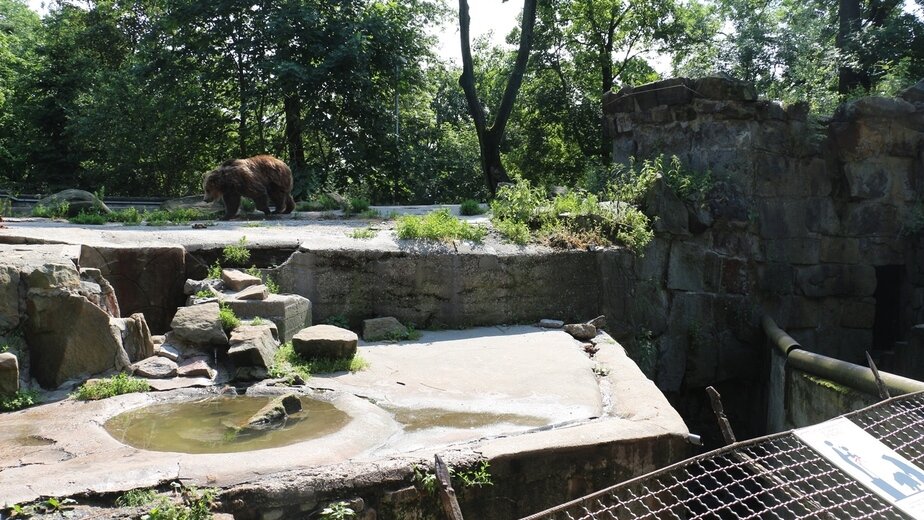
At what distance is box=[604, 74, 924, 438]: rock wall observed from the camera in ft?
34.6

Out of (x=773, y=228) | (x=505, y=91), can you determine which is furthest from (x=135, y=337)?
(x=505, y=91)

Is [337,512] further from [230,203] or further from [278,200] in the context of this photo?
[278,200]

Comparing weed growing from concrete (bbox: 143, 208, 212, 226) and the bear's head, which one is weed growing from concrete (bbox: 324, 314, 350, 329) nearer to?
weed growing from concrete (bbox: 143, 208, 212, 226)

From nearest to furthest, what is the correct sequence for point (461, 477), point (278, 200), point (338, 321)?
point (461, 477), point (338, 321), point (278, 200)

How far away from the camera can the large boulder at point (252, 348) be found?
609cm

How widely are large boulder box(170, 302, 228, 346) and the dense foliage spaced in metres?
10.2

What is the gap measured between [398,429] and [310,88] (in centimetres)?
1353

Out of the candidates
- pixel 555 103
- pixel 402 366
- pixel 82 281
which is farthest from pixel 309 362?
pixel 555 103

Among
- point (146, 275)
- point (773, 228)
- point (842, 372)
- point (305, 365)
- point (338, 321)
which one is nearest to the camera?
point (305, 365)

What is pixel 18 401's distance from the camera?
5.31 m

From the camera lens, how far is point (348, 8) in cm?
1784

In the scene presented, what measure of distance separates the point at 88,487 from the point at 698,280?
8640 mm

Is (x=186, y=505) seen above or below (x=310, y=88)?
below

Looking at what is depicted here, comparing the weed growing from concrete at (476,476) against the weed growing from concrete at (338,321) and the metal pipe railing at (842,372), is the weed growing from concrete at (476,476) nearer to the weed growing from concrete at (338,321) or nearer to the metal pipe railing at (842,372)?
the metal pipe railing at (842,372)
